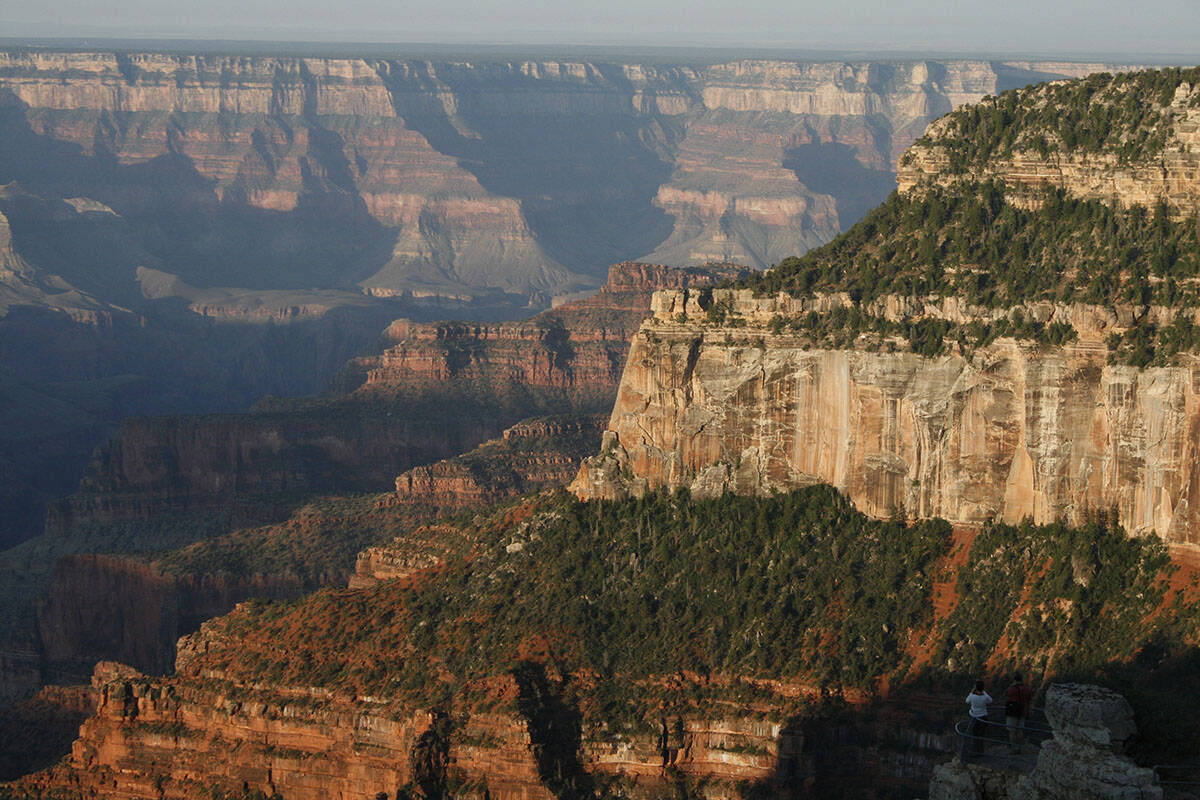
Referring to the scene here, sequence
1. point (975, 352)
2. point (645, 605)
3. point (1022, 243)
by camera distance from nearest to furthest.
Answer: point (975, 352), point (1022, 243), point (645, 605)

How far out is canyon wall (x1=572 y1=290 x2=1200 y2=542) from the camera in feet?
228

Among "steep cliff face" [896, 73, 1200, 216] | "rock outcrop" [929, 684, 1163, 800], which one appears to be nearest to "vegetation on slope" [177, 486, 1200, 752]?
"steep cliff face" [896, 73, 1200, 216]

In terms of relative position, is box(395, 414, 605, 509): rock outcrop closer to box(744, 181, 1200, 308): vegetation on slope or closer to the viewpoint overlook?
the viewpoint overlook

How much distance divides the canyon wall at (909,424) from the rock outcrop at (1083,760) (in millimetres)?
30906

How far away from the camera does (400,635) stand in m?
82.1

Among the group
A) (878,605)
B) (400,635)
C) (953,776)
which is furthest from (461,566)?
(953,776)

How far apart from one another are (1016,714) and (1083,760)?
21.4ft

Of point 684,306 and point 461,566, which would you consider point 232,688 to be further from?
point 684,306

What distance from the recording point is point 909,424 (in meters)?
75.1

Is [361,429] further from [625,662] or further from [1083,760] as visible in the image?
[1083,760]

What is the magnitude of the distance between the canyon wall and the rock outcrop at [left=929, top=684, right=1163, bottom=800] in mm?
30906

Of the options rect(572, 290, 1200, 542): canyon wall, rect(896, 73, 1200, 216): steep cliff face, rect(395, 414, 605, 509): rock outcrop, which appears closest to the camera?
rect(572, 290, 1200, 542): canyon wall

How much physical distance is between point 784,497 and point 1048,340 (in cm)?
1187

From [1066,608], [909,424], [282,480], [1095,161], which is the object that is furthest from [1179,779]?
[282,480]
